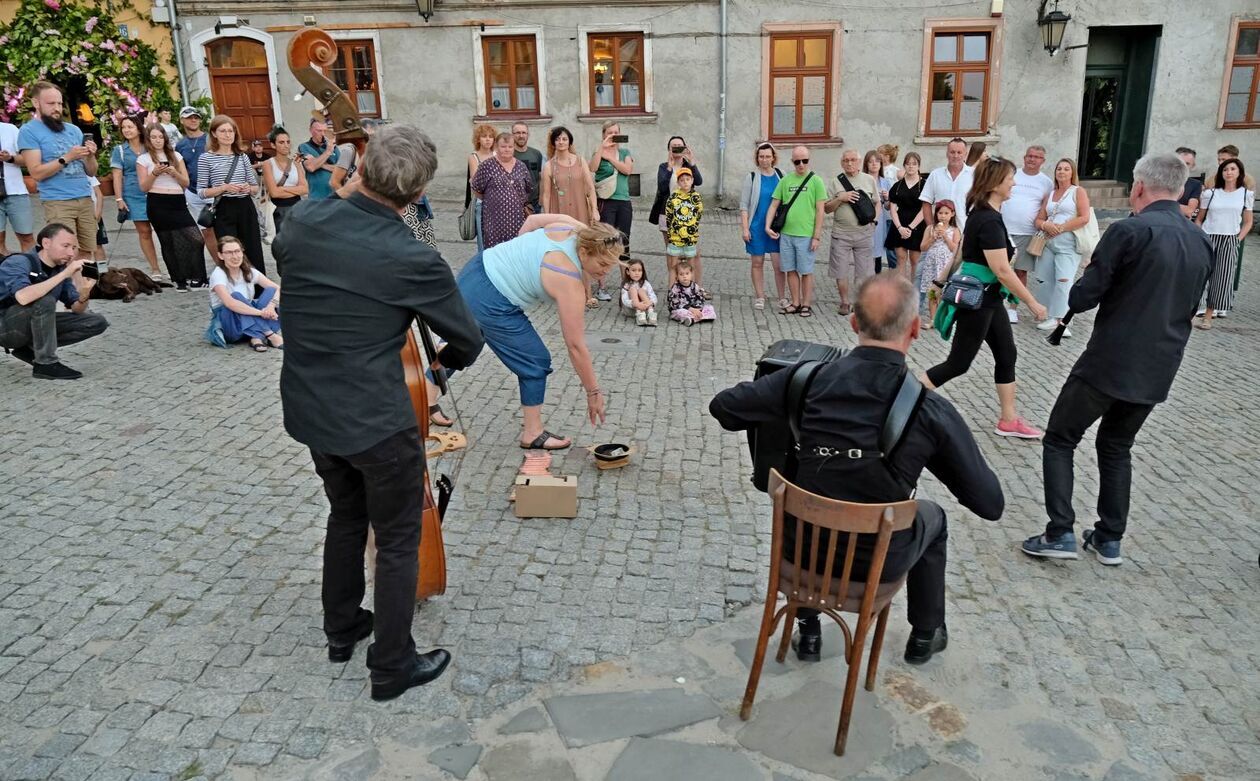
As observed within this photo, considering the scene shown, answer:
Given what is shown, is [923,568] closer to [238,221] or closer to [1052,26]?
[238,221]

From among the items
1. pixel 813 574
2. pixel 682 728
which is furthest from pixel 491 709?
pixel 813 574

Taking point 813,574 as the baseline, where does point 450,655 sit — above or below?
below

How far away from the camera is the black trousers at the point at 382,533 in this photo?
3193mm

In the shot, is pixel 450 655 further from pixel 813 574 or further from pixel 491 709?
pixel 813 574

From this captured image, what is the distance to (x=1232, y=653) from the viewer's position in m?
3.87

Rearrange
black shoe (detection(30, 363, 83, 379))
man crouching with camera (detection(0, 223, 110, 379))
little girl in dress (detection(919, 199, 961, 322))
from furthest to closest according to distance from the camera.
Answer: little girl in dress (detection(919, 199, 961, 322)), black shoe (detection(30, 363, 83, 379)), man crouching with camera (detection(0, 223, 110, 379))

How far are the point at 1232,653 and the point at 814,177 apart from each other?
671 cm

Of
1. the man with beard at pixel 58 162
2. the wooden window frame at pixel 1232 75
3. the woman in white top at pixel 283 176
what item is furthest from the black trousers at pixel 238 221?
the wooden window frame at pixel 1232 75

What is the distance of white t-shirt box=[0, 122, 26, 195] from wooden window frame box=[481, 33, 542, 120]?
31.7 ft

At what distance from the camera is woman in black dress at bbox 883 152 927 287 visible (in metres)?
10.1

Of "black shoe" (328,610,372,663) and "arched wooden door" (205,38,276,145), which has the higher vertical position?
"arched wooden door" (205,38,276,145)

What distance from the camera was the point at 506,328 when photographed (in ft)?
17.8

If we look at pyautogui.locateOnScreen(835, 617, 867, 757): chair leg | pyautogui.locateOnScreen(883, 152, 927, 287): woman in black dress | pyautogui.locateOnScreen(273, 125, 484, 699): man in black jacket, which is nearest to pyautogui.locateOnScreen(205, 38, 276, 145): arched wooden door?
pyautogui.locateOnScreen(883, 152, 927, 287): woman in black dress

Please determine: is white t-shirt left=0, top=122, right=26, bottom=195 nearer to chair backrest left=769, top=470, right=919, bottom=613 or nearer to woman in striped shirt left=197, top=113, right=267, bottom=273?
woman in striped shirt left=197, top=113, right=267, bottom=273
